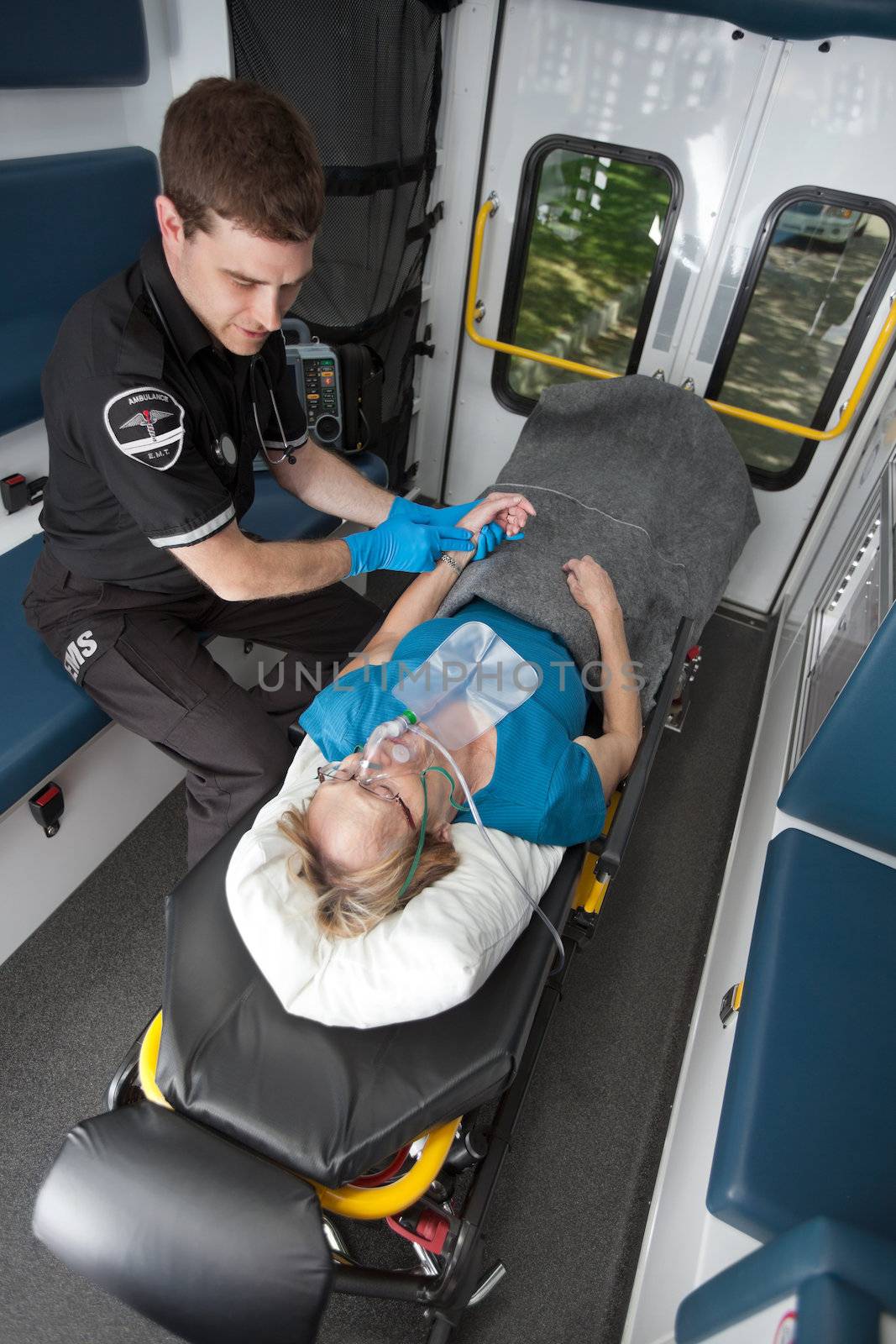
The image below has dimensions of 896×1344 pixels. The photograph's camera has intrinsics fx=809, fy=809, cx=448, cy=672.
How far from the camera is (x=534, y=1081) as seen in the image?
6.78 feet

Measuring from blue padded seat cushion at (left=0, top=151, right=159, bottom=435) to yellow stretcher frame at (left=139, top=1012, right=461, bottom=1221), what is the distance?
177cm

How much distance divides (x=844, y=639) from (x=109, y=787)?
220 centimetres

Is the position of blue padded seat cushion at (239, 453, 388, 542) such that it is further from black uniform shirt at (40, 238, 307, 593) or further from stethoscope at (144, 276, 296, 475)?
black uniform shirt at (40, 238, 307, 593)

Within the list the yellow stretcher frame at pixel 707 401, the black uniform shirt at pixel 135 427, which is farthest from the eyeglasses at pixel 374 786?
the yellow stretcher frame at pixel 707 401

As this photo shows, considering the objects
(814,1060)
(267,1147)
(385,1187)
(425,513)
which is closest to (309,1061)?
(267,1147)

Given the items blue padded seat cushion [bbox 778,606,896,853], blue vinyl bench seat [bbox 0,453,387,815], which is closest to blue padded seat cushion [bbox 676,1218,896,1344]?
blue padded seat cushion [bbox 778,606,896,853]

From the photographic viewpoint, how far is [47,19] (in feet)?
6.46

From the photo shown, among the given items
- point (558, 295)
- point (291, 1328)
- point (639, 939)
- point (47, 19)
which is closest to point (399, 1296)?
point (291, 1328)

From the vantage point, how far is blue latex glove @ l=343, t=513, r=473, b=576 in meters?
2.13

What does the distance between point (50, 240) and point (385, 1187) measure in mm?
2410

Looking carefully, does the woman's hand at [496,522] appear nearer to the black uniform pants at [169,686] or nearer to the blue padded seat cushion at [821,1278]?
the black uniform pants at [169,686]

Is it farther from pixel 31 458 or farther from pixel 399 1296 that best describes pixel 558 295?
pixel 399 1296

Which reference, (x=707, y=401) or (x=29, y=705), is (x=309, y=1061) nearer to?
(x=29, y=705)

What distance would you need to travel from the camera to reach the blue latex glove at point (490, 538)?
85.0 inches
